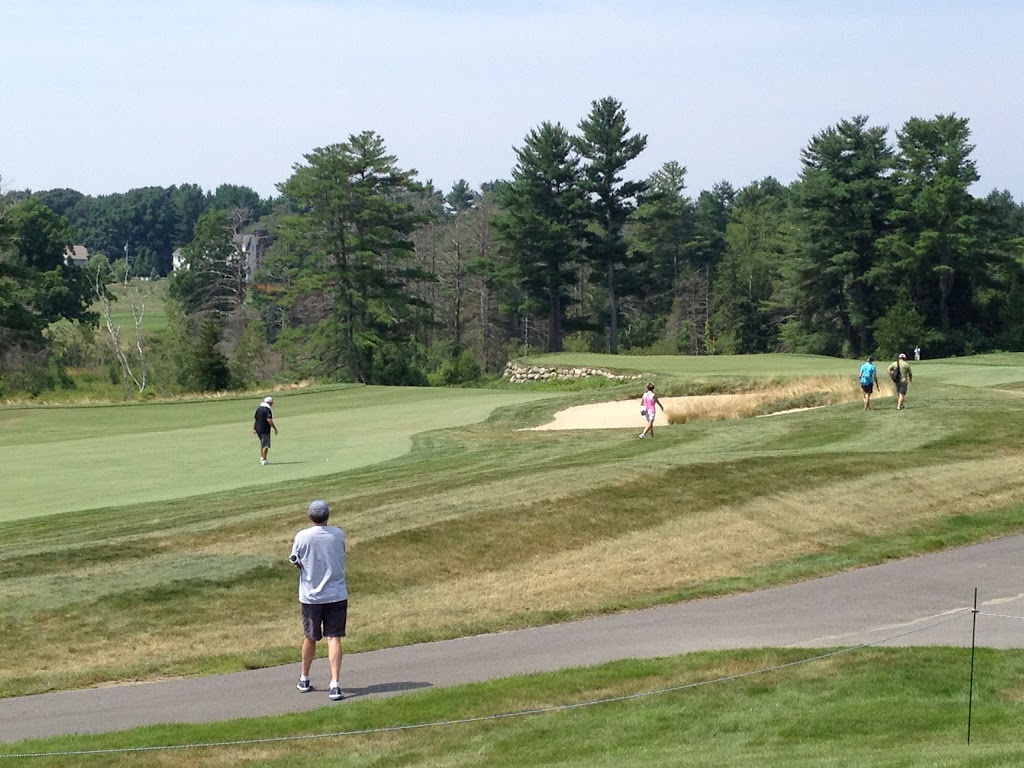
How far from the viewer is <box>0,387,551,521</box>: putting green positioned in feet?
93.2

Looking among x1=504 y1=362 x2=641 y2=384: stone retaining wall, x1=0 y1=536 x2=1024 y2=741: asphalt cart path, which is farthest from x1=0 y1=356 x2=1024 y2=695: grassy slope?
x1=504 y1=362 x2=641 y2=384: stone retaining wall

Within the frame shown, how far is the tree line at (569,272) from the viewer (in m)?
85.2

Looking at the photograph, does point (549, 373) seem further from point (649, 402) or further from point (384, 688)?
point (384, 688)

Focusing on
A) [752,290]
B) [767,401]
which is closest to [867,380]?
[767,401]

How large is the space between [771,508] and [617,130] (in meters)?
78.8

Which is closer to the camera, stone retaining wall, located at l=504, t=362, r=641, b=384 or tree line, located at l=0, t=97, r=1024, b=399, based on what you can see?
stone retaining wall, located at l=504, t=362, r=641, b=384

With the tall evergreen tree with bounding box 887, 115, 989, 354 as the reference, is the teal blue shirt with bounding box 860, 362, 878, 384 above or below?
below

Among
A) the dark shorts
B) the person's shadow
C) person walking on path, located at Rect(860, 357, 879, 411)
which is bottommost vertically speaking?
the person's shadow

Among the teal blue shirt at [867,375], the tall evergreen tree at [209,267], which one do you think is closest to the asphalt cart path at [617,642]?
the teal blue shirt at [867,375]

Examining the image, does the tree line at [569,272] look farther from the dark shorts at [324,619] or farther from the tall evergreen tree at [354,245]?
the dark shorts at [324,619]

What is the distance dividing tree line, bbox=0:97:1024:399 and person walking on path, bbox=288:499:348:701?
5450cm

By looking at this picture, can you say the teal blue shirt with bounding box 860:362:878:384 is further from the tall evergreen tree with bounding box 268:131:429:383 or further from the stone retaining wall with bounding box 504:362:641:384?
the tall evergreen tree with bounding box 268:131:429:383

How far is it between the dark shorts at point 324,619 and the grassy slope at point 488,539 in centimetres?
171

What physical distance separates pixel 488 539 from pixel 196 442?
64.1 ft
